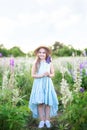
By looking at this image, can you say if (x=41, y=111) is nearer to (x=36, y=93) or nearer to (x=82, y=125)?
(x=36, y=93)

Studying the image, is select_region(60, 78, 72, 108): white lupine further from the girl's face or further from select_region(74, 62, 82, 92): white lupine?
the girl's face

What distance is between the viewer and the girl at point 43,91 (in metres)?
5.96

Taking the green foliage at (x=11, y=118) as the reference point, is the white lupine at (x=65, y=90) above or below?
above

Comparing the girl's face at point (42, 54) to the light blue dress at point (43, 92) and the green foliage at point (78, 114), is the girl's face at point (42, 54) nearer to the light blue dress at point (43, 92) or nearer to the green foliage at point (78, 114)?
the light blue dress at point (43, 92)

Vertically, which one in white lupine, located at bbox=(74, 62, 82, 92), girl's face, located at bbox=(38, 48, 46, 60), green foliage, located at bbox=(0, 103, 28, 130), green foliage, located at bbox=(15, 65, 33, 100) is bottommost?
green foliage, located at bbox=(0, 103, 28, 130)

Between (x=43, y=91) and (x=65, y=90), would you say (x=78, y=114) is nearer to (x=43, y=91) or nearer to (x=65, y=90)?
(x=65, y=90)

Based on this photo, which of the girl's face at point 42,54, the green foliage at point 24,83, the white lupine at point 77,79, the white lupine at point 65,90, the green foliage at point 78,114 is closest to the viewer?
the green foliage at point 78,114

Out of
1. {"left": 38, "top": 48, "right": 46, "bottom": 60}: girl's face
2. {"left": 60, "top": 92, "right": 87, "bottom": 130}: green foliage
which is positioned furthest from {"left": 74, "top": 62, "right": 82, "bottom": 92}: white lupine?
{"left": 38, "top": 48, "right": 46, "bottom": 60}: girl's face

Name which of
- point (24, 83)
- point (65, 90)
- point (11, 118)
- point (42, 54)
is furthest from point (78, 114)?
point (24, 83)

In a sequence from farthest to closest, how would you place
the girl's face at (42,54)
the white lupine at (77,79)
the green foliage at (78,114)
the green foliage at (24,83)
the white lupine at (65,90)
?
1. the green foliage at (24,83)
2. the girl's face at (42,54)
3. the white lupine at (77,79)
4. the white lupine at (65,90)
5. the green foliage at (78,114)

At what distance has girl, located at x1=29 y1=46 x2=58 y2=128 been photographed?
5.96 m

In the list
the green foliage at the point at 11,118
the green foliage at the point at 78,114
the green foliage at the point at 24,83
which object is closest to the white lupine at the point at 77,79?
the green foliage at the point at 78,114

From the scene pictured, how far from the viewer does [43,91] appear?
19.7ft

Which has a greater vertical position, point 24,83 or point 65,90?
point 65,90
